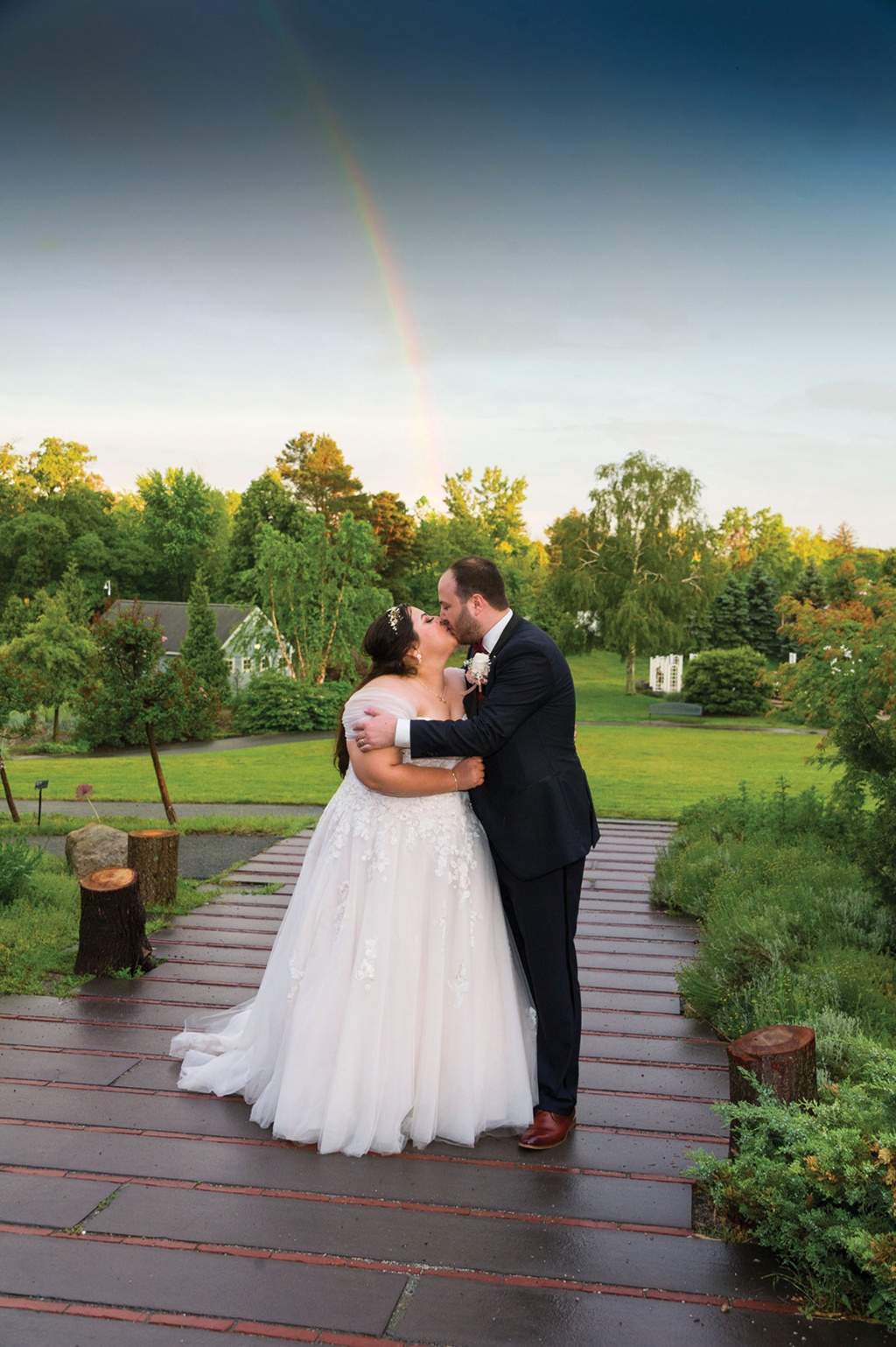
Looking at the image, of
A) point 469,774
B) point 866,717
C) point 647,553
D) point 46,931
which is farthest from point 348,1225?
point 647,553

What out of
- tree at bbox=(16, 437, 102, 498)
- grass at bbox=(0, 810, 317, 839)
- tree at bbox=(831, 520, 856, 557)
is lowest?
grass at bbox=(0, 810, 317, 839)

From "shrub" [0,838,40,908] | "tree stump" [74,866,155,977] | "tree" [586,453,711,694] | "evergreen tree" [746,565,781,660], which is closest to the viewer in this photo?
"tree stump" [74,866,155,977]

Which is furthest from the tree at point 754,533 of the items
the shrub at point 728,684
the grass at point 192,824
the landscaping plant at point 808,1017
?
the landscaping plant at point 808,1017

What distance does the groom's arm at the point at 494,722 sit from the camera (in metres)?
3.54

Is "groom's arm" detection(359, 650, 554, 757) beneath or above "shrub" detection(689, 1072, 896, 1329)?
above

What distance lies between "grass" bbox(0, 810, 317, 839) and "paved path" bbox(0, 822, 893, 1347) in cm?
585

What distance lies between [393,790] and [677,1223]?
1719 mm

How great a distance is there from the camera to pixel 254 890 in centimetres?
780

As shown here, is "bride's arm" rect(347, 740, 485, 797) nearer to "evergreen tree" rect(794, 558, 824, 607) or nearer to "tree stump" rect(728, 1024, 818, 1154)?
"tree stump" rect(728, 1024, 818, 1154)

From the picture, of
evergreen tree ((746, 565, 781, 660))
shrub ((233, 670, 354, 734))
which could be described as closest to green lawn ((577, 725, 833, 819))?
shrub ((233, 670, 354, 734))

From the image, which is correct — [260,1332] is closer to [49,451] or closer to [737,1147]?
[737,1147]

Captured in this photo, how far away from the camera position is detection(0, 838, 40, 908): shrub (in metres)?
6.84

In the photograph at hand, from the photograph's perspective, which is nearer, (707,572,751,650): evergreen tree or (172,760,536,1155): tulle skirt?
(172,760,536,1155): tulle skirt

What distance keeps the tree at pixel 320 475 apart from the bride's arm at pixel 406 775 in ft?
186
